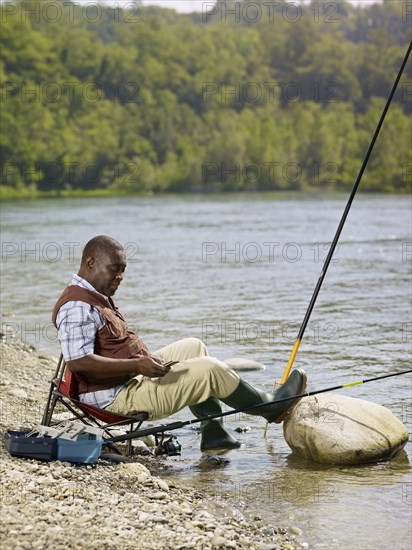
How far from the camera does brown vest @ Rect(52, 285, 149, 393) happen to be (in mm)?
6082

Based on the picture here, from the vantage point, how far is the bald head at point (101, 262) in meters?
6.14

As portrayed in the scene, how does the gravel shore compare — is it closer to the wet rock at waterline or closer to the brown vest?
the brown vest

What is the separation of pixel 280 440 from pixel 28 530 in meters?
3.44

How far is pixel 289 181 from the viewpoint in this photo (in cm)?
9438

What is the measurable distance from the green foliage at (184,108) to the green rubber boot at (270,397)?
2938 inches

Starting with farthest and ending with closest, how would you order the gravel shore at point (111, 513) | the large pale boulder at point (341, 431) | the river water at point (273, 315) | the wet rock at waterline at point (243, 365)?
the wet rock at waterline at point (243, 365)
the large pale boulder at point (341, 431)
the river water at point (273, 315)
the gravel shore at point (111, 513)

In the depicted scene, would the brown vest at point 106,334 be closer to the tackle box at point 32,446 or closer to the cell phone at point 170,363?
the cell phone at point 170,363

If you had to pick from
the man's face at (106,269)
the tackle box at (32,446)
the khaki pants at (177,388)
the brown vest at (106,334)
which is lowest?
the tackle box at (32,446)

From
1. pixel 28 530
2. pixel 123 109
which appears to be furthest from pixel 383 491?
pixel 123 109

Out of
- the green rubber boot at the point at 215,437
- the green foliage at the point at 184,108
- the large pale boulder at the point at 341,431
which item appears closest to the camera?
the large pale boulder at the point at 341,431

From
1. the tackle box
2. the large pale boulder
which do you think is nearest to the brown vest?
the tackle box

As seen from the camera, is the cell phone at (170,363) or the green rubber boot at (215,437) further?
the green rubber boot at (215,437)

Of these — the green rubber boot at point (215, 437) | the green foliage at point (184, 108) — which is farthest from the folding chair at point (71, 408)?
the green foliage at point (184, 108)

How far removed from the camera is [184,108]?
12612 centimetres
